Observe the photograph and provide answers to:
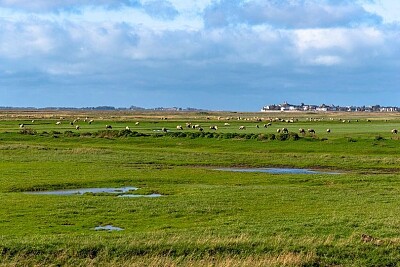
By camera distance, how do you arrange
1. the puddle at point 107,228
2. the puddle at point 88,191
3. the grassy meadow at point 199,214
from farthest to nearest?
the puddle at point 88,191 → the puddle at point 107,228 → the grassy meadow at point 199,214

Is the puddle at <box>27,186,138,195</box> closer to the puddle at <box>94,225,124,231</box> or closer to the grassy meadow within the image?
the grassy meadow

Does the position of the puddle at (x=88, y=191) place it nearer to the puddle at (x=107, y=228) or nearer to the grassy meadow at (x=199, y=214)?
the grassy meadow at (x=199, y=214)

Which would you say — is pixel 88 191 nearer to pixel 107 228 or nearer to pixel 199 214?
pixel 199 214

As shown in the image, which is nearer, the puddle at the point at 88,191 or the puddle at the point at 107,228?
the puddle at the point at 107,228

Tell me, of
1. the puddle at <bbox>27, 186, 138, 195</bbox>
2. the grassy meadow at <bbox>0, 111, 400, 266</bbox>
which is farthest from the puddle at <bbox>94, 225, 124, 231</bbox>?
the puddle at <bbox>27, 186, 138, 195</bbox>

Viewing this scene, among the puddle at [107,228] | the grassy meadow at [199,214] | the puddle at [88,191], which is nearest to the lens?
the grassy meadow at [199,214]

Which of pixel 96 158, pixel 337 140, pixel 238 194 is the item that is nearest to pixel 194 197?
pixel 238 194

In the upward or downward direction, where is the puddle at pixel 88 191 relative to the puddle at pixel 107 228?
downward

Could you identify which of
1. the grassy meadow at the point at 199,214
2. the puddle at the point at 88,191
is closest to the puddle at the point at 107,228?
the grassy meadow at the point at 199,214

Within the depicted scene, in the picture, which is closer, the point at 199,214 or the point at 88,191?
the point at 199,214

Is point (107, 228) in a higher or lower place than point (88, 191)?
higher

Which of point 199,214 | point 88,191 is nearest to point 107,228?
point 199,214

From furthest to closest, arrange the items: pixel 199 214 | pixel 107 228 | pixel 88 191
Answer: pixel 88 191, pixel 199 214, pixel 107 228

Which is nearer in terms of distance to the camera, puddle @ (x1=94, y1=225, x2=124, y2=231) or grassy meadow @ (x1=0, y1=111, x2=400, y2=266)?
grassy meadow @ (x1=0, y1=111, x2=400, y2=266)
